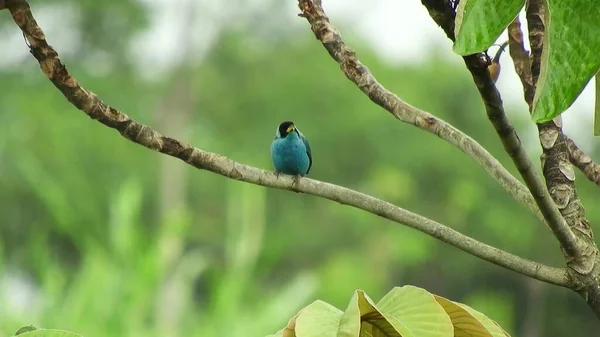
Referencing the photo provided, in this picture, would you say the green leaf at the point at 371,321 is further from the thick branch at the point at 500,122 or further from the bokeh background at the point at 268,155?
the bokeh background at the point at 268,155

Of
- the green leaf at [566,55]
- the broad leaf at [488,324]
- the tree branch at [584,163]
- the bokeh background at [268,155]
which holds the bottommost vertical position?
the broad leaf at [488,324]

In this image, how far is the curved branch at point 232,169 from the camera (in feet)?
3.29

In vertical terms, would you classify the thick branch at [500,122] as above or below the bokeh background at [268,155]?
below

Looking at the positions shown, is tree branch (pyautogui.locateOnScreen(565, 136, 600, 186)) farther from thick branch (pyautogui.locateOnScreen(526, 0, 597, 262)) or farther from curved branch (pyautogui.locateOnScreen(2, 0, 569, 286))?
curved branch (pyautogui.locateOnScreen(2, 0, 569, 286))

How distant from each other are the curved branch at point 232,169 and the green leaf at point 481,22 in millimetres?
300

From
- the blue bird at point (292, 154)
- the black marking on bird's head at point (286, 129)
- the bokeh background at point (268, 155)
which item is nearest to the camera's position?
the blue bird at point (292, 154)

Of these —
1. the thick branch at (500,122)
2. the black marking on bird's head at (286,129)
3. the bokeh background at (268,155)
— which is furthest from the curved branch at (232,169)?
the bokeh background at (268,155)

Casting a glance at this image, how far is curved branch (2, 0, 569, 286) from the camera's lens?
1.00 m

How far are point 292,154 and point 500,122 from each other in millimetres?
2587

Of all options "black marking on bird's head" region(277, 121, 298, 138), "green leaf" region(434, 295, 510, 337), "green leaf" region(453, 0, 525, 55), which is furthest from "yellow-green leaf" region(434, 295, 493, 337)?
"black marking on bird's head" region(277, 121, 298, 138)

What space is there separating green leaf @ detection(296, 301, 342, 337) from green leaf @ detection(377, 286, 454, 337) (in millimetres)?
38

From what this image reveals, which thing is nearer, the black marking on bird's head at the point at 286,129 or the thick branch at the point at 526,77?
the thick branch at the point at 526,77

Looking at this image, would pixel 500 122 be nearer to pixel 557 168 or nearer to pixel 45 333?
pixel 557 168

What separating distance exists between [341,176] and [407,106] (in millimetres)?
22015
